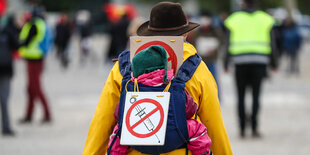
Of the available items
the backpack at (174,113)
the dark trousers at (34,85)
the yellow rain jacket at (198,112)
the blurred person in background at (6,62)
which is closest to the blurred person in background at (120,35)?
the dark trousers at (34,85)

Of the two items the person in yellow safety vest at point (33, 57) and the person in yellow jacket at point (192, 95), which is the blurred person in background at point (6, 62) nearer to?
the person in yellow safety vest at point (33, 57)

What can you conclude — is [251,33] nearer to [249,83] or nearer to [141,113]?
[249,83]

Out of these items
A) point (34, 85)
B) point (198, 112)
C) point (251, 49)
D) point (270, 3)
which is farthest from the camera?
point (270, 3)

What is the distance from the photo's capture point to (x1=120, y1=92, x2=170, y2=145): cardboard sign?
353cm

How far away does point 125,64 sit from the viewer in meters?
3.82

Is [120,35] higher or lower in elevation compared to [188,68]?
lower

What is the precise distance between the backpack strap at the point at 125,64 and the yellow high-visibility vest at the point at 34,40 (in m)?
7.22

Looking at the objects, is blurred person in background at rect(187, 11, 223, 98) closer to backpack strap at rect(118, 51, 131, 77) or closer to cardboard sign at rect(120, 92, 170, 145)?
backpack strap at rect(118, 51, 131, 77)

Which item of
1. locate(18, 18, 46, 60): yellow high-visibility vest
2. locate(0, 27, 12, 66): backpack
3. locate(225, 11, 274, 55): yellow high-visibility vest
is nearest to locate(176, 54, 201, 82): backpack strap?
locate(225, 11, 274, 55): yellow high-visibility vest

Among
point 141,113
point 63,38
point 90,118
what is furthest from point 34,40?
point 63,38

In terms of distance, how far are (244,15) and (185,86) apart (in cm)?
579

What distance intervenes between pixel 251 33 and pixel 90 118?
12.4ft

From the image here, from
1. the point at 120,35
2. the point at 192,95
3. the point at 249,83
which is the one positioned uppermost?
the point at 192,95

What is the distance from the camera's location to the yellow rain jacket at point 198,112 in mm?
3750
